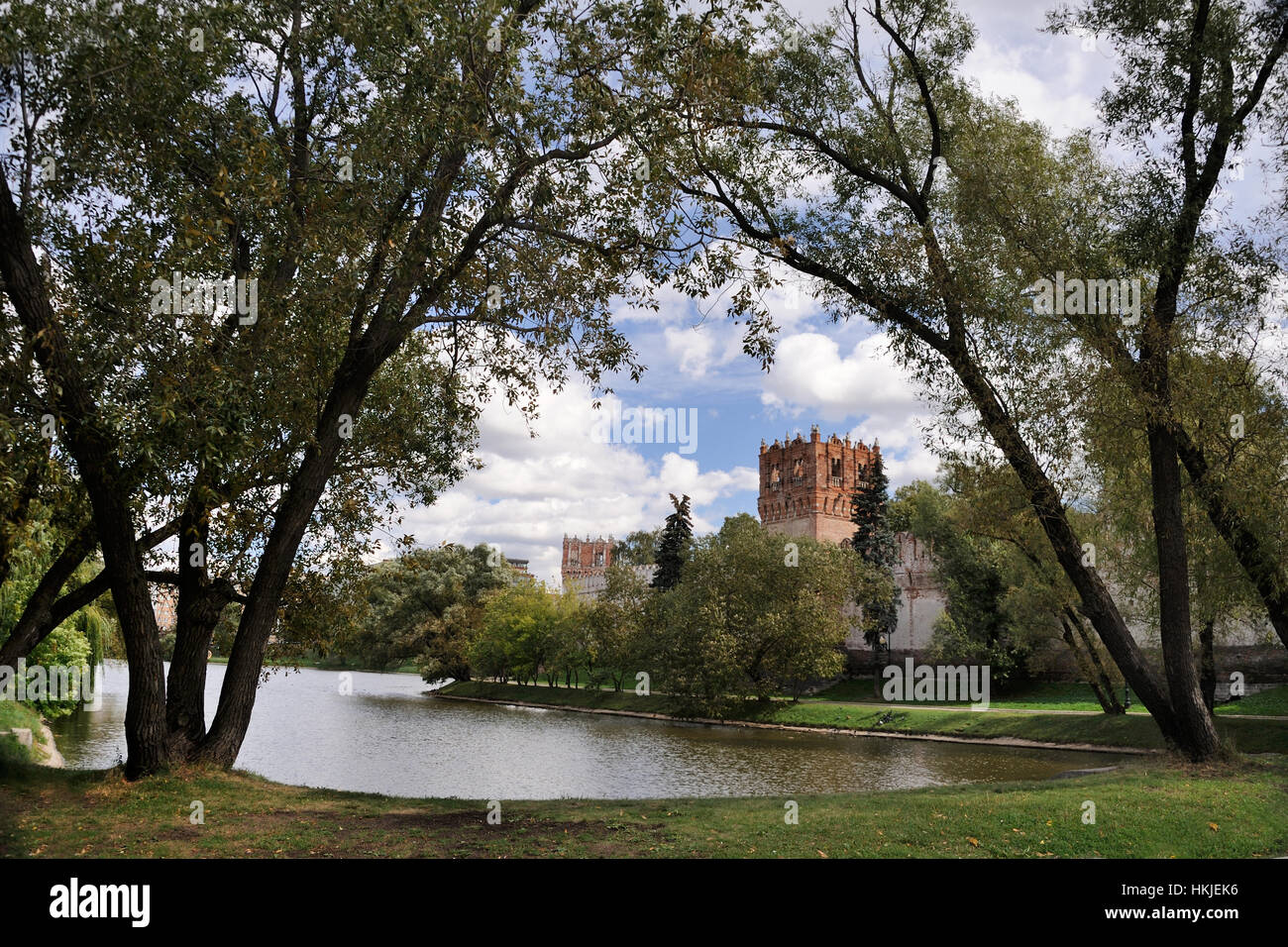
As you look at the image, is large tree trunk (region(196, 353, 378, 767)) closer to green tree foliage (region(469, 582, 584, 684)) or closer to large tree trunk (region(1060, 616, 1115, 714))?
large tree trunk (region(1060, 616, 1115, 714))

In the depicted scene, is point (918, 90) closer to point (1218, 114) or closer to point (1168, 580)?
point (1218, 114)

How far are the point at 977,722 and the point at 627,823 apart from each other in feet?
77.6

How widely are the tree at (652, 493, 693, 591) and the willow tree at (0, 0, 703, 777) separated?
36.8 metres

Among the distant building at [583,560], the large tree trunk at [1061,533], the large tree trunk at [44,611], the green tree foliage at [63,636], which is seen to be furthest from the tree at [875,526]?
the distant building at [583,560]

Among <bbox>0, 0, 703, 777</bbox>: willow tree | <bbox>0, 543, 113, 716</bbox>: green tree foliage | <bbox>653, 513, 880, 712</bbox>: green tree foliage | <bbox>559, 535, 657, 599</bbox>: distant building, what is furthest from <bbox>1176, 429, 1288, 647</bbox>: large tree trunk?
<bbox>559, 535, 657, 599</bbox>: distant building

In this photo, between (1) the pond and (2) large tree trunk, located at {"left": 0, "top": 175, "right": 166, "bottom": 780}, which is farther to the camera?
(1) the pond

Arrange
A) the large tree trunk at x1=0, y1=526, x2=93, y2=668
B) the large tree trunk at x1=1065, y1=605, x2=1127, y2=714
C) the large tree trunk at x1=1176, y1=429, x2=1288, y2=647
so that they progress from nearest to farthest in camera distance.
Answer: the large tree trunk at x1=0, y1=526, x2=93, y2=668, the large tree trunk at x1=1176, y1=429, x2=1288, y2=647, the large tree trunk at x1=1065, y1=605, x2=1127, y2=714

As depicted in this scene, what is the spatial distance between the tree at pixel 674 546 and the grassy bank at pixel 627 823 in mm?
36950

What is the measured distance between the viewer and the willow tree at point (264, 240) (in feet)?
27.8

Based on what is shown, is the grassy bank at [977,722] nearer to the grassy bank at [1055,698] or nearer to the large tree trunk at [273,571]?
the grassy bank at [1055,698]

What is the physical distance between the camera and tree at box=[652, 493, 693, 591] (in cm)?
4787

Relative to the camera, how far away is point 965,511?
A: 75.1 ft

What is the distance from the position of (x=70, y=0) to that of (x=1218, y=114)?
1508 cm

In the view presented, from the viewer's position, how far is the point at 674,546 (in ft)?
159
